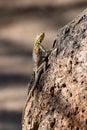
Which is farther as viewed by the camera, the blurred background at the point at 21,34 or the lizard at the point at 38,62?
the blurred background at the point at 21,34

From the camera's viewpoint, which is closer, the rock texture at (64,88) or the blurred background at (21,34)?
the rock texture at (64,88)

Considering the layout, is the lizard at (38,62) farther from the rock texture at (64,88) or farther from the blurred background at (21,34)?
the blurred background at (21,34)

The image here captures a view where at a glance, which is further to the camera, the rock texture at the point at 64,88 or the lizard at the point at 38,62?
the lizard at the point at 38,62

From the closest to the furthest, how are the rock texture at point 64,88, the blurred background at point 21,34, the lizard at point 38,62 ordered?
1. the rock texture at point 64,88
2. the lizard at point 38,62
3. the blurred background at point 21,34

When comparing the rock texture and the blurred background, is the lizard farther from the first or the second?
the blurred background

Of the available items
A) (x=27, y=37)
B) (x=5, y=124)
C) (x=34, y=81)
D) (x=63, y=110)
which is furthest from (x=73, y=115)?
(x=27, y=37)

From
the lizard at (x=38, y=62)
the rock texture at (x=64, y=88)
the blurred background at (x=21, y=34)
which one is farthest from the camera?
the blurred background at (x=21, y=34)

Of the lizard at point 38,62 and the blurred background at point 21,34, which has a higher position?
the blurred background at point 21,34

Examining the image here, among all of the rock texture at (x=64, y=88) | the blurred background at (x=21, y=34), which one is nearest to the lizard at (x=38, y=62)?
the rock texture at (x=64, y=88)

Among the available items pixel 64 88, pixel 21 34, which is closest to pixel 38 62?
pixel 64 88
